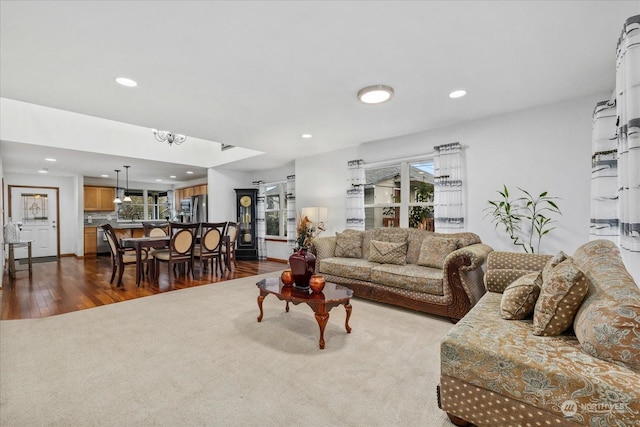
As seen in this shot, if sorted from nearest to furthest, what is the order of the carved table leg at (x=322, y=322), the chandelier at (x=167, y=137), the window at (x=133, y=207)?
the carved table leg at (x=322, y=322) < the chandelier at (x=167, y=137) < the window at (x=133, y=207)

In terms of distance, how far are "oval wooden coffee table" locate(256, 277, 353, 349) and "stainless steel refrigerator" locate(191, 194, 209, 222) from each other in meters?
5.52

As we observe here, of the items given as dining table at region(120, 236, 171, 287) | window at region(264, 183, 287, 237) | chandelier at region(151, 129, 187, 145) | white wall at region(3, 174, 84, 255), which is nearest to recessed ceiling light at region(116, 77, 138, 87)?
dining table at region(120, 236, 171, 287)

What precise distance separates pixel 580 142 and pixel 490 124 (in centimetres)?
96

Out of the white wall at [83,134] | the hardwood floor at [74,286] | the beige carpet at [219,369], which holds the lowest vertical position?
the beige carpet at [219,369]

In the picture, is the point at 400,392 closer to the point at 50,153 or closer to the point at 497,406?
the point at 497,406

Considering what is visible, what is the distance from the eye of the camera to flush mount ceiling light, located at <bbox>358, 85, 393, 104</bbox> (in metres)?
2.85

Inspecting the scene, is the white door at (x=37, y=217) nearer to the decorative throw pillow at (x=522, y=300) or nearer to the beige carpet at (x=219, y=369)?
the beige carpet at (x=219, y=369)

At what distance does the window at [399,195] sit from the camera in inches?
177

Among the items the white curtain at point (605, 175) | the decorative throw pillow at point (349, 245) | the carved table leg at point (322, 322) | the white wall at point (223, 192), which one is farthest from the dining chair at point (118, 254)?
the white curtain at point (605, 175)

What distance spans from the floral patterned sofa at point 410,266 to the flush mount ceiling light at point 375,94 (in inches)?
71.1

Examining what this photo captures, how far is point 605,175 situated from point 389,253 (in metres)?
2.33

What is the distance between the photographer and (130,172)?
25.0 feet

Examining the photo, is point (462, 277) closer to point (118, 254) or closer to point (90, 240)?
point (118, 254)

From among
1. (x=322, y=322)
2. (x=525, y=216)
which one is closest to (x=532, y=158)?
(x=525, y=216)
